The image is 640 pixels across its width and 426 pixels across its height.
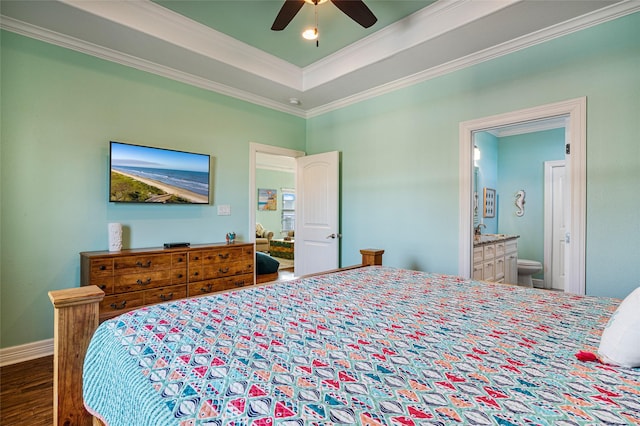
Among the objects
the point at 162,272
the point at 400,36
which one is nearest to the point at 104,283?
the point at 162,272

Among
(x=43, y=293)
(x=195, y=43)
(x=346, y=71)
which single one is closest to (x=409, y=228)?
(x=346, y=71)

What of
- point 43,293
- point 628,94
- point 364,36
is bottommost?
point 43,293

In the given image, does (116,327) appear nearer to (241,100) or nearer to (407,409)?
(407,409)

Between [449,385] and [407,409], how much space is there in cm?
17

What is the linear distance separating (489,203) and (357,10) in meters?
4.13

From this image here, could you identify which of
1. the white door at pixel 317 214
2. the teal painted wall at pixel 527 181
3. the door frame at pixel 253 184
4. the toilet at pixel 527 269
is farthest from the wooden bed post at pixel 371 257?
the teal painted wall at pixel 527 181

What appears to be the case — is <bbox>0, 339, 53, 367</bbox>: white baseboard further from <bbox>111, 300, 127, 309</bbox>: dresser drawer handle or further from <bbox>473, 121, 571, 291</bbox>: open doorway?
<bbox>473, 121, 571, 291</bbox>: open doorway

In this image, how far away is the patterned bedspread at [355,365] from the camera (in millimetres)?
693

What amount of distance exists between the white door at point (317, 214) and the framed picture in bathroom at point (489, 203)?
2602 millimetres

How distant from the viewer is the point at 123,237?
9.85ft

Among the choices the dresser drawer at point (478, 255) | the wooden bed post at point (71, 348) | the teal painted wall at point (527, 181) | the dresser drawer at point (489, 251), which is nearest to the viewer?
the wooden bed post at point (71, 348)

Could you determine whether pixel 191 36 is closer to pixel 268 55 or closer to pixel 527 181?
pixel 268 55

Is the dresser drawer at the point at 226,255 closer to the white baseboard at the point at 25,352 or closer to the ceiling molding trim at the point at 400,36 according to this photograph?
the white baseboard at the point at 25,352

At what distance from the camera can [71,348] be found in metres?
1.22
